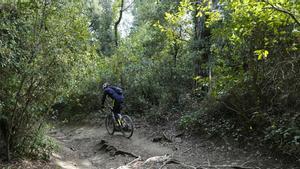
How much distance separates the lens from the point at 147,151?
907cm

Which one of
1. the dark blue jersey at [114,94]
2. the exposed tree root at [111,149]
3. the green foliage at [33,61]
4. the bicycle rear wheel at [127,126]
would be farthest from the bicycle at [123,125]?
the green foliage at [33,61]

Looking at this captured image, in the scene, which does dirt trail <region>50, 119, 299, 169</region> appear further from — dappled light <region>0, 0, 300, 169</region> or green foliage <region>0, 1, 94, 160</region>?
green foliage <region>0, 1, 94, 160</region>

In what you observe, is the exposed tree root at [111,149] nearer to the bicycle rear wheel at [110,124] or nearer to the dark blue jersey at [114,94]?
the bicycle rear wheel at [110,124]

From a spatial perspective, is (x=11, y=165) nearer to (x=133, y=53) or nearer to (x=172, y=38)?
(x=172, y=38)

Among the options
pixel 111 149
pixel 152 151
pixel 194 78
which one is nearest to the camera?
pixel 194 78

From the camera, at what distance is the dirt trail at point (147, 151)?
6.98 m

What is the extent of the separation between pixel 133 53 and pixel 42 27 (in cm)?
966

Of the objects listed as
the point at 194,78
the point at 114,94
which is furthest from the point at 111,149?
the point at 194,78

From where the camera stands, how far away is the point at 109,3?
3020 centimetres

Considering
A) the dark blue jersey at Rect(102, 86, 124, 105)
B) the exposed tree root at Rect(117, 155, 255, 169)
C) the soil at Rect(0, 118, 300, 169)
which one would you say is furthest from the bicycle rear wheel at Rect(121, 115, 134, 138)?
the exposed tree root at Rect(117, 155, 255, 169)

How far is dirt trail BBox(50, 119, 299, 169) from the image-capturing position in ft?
22.9

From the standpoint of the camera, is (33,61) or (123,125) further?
(123,125)

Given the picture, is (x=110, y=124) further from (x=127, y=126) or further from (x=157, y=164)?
(x=157, y=164)

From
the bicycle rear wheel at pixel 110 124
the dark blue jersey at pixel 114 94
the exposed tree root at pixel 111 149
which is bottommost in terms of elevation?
the exposed tree root at pixel 111 149
